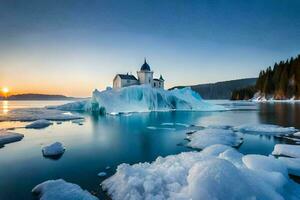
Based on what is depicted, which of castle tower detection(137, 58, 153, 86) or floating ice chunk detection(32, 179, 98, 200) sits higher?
castle tower detection(137, 58, 153, 86)

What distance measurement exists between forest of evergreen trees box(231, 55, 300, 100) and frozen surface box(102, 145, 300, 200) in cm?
6799

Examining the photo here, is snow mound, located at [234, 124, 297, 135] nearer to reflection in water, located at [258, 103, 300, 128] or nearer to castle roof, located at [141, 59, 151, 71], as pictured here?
reflection in water, located at [258, 103, 300, 128]

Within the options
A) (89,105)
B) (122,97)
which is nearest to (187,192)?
(122,97)

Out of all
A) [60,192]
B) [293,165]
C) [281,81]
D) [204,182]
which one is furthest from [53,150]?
[281,81]

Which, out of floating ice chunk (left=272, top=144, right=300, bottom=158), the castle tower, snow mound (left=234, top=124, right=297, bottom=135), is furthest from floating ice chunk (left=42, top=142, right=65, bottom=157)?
Answer: the castle tower

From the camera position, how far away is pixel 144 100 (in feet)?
126

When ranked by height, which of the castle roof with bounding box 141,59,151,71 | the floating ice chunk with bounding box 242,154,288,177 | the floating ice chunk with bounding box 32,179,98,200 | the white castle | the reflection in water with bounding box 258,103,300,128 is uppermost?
the castle roof with bounding box 141,59,151,71

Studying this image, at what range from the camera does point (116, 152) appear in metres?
9.61

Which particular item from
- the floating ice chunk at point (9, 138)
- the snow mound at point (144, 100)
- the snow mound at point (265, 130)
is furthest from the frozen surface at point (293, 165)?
the snow mound at point (144, 100)

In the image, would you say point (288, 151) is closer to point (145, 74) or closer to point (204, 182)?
point (204, 182)

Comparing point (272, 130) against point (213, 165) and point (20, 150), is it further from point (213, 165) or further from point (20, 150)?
point (20, 150)

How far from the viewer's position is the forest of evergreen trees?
208 feet

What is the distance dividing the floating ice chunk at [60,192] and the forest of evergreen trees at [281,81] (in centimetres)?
7076

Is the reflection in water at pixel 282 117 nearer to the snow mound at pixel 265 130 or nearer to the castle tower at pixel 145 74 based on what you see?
the snow mound at pixel 265 130
